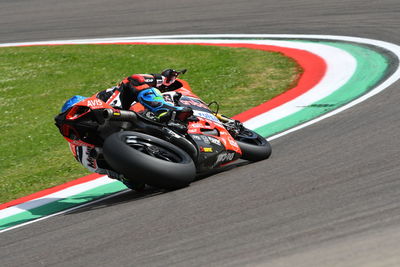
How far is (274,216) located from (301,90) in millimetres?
5905

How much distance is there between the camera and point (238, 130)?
836 centimetres

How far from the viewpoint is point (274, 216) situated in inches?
227

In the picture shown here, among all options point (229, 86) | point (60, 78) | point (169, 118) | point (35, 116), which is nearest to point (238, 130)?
point (169, 118)

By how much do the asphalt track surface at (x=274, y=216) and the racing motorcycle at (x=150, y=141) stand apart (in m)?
0.24

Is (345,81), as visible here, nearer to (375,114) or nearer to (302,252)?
(375,114)

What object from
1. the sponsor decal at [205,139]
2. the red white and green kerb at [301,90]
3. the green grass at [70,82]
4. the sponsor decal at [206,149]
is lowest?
the green grass at [70,82]

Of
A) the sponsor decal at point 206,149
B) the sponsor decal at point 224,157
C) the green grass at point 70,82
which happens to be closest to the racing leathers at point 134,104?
the sponsor decal at point 206,149

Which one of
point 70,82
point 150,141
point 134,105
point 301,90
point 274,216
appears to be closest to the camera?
point 274,216

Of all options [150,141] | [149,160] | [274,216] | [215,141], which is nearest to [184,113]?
[215,141]

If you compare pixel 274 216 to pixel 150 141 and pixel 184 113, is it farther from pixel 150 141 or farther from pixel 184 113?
pixel 184 113

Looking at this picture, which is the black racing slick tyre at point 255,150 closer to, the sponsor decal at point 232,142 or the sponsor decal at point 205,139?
the sponsor decal at point 232,142

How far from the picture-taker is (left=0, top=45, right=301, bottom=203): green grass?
10039mm

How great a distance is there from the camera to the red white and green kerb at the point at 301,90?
8086 millimetres

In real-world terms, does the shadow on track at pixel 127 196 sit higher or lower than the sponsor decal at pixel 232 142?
lower
